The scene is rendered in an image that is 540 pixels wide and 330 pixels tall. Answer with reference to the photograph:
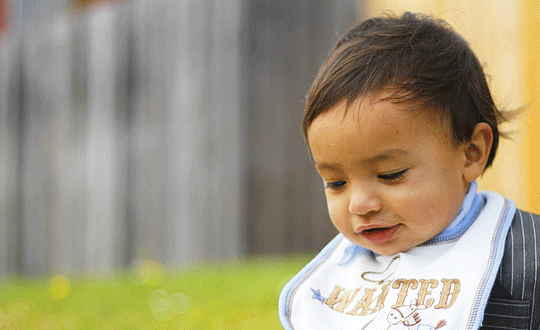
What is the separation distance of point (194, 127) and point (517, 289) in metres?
3.52

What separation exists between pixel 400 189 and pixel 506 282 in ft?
1.21

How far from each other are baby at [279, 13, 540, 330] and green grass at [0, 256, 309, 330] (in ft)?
3.71

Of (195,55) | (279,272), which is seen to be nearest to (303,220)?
(279,272)

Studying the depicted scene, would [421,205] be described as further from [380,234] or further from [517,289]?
[517,289]

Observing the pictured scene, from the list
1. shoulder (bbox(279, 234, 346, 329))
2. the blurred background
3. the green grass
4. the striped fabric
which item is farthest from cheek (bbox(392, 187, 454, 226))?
the blurred background

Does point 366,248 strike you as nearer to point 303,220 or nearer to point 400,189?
point 400,189

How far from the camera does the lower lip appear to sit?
1802 mm

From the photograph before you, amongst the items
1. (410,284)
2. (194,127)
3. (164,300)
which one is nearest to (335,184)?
(410,284)

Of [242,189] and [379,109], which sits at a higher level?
[379,109]

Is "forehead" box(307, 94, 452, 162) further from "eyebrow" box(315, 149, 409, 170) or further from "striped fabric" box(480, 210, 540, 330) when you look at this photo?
"striped fabric" box(480, 210, 540, 330)

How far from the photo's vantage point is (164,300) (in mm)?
3564

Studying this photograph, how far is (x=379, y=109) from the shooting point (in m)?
1.70

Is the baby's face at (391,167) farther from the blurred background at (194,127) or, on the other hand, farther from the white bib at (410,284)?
the blurred background at (194,127)

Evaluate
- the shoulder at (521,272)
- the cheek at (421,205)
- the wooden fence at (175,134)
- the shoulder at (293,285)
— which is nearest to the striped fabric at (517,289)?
the shoulder at (521,272)
